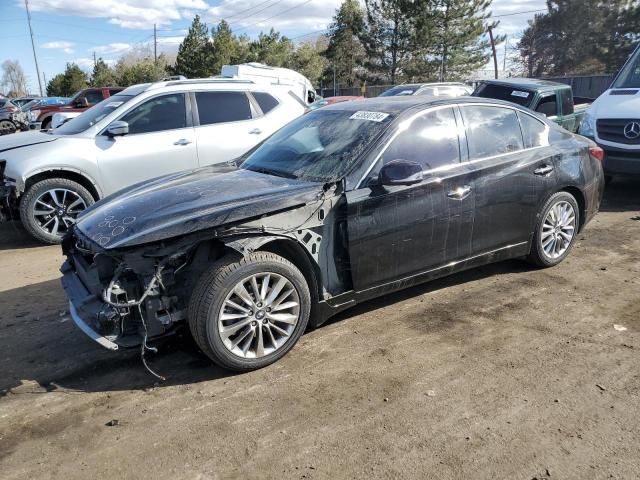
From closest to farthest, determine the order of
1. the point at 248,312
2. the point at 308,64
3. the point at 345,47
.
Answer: the point at 248,312
the point at 345,47
the point at 308,64

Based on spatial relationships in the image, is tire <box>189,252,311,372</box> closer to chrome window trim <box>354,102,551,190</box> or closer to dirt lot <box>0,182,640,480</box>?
dirt lot <box>0,182,640,480</box>

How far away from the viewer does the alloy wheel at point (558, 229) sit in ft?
16.5

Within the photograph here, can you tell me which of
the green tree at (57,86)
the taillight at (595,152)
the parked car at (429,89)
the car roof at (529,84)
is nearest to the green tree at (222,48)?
the green tree at (57,86)

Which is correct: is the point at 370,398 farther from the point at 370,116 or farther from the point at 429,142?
the point at 370,116

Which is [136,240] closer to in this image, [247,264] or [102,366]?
[247,264]

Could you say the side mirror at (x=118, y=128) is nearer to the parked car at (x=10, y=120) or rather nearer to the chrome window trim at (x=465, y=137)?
the chrome window trim at (x=465, y=137)

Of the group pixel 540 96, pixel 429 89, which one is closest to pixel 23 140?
pixel 540 96

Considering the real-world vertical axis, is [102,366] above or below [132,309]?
below

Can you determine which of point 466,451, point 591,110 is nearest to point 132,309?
point 466,451

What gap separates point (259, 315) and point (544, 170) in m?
2.95

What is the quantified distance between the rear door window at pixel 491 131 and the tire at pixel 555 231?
68 cm

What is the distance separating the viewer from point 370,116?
427 centimetres

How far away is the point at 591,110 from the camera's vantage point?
8.42 metres

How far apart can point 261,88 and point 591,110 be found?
5.08m
